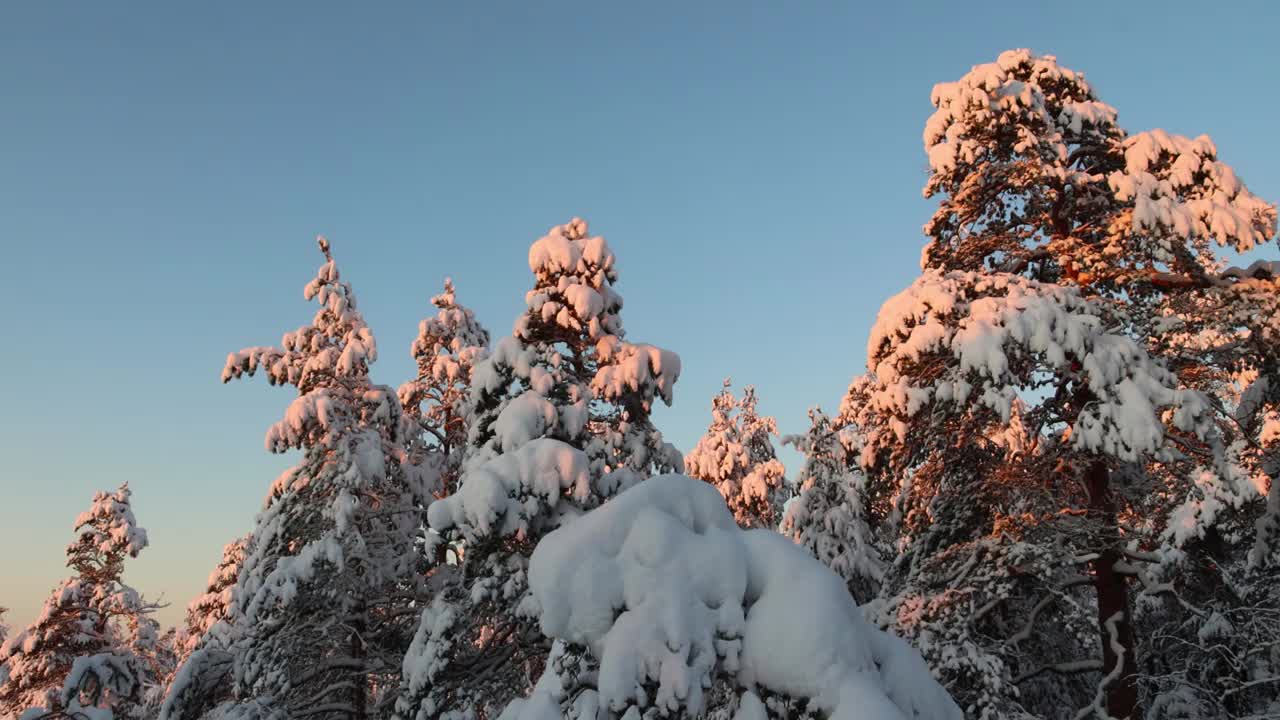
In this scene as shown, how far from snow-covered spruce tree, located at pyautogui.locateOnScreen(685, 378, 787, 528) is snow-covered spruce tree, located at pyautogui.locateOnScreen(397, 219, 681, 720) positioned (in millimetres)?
17706

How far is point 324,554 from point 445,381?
6232mm

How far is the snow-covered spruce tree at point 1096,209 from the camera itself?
10.5 metres

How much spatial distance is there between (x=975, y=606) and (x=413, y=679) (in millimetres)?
7535

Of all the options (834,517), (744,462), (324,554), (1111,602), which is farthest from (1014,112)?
(744,462)

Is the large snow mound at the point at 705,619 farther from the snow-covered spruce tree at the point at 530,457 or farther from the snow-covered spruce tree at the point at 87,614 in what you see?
the snow-covered spruce tree at the point at 87,614

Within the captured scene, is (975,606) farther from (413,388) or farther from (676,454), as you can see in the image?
(413,388)

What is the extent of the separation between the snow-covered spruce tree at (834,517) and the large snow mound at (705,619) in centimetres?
1593

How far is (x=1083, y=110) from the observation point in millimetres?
12328

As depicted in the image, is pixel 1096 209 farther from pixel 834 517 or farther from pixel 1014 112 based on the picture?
pixel 834 517

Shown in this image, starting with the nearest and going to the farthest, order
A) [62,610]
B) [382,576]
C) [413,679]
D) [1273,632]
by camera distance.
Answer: [1273,632] → [413,679] → [382,576] → [62,610]

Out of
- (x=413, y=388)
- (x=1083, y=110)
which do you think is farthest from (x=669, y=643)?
(x=413, y=388)

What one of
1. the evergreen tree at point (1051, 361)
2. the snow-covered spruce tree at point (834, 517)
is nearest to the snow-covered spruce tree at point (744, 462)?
the snow-covered spruce tree at point (834, 517)

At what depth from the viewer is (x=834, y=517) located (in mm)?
23172

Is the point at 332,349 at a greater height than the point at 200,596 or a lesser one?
lesser
